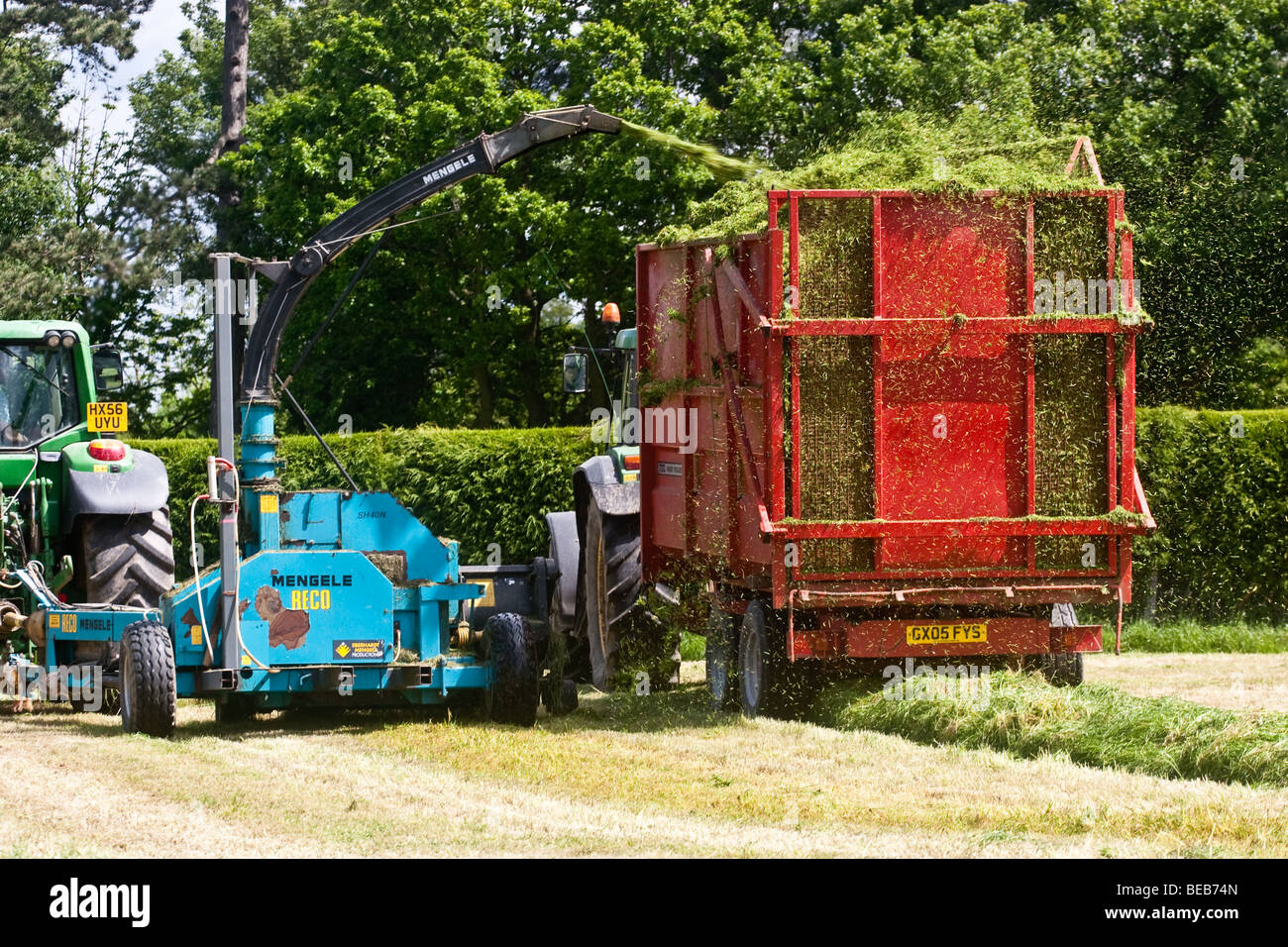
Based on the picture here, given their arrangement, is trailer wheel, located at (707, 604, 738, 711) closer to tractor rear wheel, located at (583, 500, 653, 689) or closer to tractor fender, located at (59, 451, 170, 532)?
tractor rear wheel, located at (583, 500, 653, 689)

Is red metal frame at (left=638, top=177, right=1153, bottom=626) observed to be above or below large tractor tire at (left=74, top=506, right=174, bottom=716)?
above

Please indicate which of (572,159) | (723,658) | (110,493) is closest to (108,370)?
(110,493)

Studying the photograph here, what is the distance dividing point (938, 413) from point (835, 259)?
3.54 feet

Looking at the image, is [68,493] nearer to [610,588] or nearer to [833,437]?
[610,588]

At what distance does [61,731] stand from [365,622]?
2069 millimetres

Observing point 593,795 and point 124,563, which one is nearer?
point 593,795

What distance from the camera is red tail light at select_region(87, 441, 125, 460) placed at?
12.7 metres

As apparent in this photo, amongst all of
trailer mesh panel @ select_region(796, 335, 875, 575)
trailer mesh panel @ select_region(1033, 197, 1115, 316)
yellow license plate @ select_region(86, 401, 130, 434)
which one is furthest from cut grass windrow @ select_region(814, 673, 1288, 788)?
yellow license plate @ select_region(86, 401, 130, 434)

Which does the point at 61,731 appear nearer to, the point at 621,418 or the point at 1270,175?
the point at 621,418

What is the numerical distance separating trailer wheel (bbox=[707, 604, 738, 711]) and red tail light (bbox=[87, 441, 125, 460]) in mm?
4395

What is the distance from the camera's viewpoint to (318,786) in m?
8.48

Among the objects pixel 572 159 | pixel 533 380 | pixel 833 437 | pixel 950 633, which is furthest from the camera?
pixel 533 380

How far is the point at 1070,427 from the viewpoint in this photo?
10.5 meters

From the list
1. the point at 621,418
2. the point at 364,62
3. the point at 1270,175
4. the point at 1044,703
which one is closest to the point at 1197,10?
the point at 1270,175
